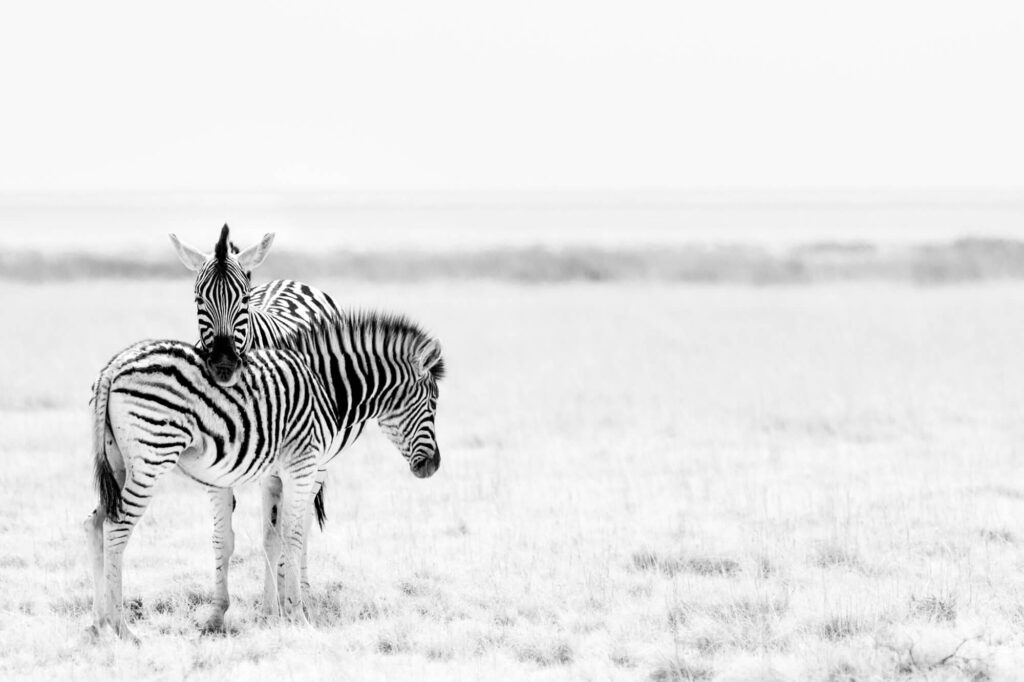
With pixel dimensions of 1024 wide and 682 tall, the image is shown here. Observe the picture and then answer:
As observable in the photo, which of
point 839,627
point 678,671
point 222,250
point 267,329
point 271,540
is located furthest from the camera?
point 267,329

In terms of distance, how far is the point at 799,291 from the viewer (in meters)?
28.7

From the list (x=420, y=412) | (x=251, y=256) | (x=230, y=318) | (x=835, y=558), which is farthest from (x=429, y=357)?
(x=835, y=558)

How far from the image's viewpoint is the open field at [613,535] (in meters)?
6.44

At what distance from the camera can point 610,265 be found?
34125 mm

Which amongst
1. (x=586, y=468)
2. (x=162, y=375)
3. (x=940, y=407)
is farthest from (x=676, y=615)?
(x=940, y=407)

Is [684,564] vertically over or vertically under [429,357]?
under

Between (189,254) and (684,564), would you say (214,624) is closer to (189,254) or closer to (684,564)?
(189,254)

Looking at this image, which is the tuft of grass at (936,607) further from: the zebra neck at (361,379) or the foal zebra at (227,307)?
the foal zebra at (227,307)

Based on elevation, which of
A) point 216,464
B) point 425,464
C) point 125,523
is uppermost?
point 216,464

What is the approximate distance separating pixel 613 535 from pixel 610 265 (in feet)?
83.0

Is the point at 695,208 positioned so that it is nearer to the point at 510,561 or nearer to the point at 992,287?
the point at 992,287

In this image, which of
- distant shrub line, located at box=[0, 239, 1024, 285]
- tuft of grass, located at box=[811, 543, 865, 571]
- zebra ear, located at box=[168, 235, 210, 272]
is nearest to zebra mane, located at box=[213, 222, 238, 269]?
zebra ear, located at box=[168, 235, 210, 272]

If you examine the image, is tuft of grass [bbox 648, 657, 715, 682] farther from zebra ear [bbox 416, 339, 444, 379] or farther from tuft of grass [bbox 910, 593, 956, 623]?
zebra ear [bbox 416, 339, 444, 379]

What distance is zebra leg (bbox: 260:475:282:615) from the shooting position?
23.4 feet
